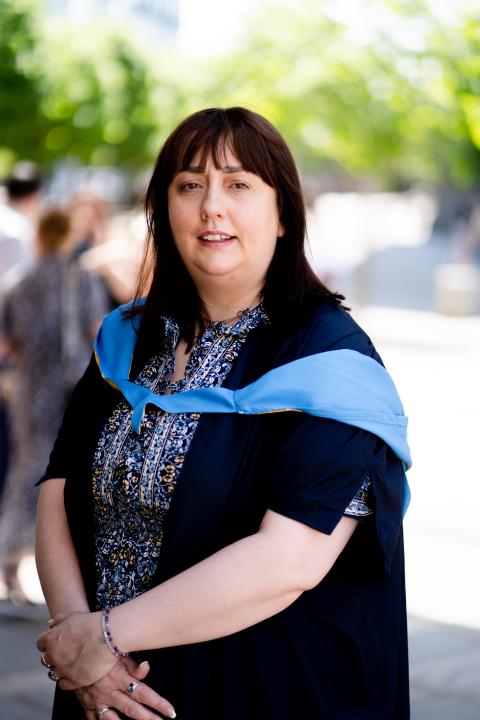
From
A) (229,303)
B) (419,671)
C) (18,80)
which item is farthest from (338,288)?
(18,80)

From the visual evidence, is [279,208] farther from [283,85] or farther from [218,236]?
[283,85]

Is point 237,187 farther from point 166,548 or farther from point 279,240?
point 166,548

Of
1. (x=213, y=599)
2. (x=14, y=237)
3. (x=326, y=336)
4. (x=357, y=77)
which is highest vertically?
(x=357, y=77)

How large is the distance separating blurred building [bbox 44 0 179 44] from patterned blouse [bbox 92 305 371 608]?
283 ft

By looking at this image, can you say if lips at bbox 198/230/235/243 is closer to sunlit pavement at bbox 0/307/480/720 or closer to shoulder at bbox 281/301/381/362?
shoulder at bbox 281/301/381/362

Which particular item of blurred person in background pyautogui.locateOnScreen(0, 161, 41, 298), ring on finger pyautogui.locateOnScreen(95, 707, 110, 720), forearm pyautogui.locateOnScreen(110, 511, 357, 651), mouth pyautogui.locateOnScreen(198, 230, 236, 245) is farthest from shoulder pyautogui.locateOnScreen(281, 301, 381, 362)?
blurred person in background pyautogui.locateOnScreen(0, 161, 41, 298)

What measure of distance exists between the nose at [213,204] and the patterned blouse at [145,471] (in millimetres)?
244

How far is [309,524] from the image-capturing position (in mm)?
2201

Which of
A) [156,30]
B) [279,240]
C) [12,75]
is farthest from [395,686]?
[156,30]

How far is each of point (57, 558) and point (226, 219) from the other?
2.80 feet

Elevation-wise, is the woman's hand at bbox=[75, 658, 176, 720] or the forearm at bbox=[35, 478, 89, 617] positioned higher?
the forearm at bbox=[35, 478, 89, 617]

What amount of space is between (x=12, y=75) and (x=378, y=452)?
34754 mm

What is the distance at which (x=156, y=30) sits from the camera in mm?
104562

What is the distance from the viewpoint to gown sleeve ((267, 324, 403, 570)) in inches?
86.7
